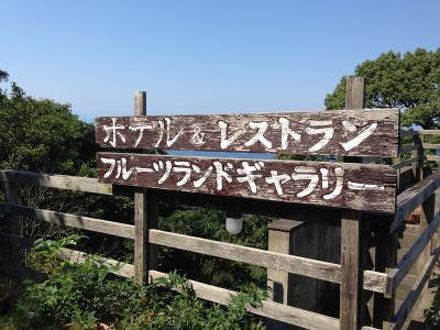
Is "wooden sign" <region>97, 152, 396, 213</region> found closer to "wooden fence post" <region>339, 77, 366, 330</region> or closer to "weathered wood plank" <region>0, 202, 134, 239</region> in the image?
"wooden fence post" <region>339, 77, 366, 330</region>

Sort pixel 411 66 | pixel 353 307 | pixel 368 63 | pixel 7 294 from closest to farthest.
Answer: pixel 353 307, pixel 7 294, pixel 411 66, pixel 368 63

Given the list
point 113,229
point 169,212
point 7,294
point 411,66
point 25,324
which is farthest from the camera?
point 411,66

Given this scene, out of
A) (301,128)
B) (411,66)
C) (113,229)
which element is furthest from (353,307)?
(411,66)

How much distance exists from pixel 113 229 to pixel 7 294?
119 cm

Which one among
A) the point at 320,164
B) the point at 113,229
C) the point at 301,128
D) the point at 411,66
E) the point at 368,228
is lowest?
the point at 113,229

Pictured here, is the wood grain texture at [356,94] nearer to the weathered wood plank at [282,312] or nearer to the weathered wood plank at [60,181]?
the weathered wood plank at [282,312]

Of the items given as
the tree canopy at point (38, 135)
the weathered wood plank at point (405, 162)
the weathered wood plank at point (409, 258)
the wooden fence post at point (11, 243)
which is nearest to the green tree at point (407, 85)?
the weathered wood plank at point (405, 162)

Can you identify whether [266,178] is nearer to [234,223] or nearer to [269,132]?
[269,132]

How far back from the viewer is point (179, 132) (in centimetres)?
423

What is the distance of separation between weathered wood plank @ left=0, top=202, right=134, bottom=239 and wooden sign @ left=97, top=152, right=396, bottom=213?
51 centimetres

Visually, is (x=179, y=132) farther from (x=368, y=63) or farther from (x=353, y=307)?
(x=368, y=63)

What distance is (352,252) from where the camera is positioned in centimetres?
343

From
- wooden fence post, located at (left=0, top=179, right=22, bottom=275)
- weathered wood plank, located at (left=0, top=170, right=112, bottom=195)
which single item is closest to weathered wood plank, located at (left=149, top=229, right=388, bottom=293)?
weathered wood plank, located at (left=0, top=170, right=112, bottom=195)

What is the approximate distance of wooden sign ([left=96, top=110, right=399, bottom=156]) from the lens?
321 cm
